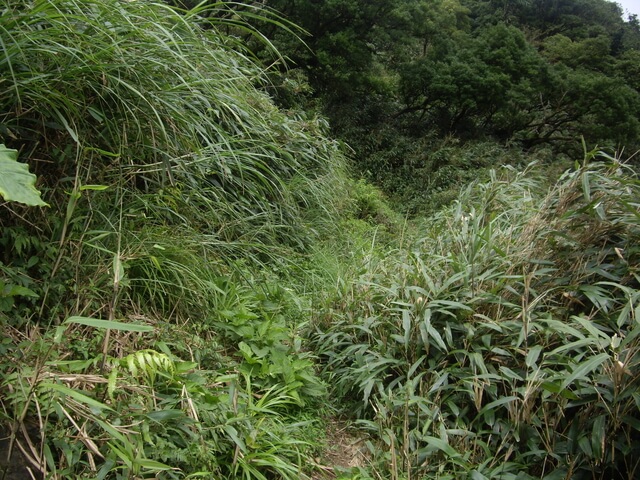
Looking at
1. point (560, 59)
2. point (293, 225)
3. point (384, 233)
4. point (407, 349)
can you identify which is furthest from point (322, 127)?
point (560, 59)

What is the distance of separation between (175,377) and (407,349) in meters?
1.00

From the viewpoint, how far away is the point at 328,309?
243cm

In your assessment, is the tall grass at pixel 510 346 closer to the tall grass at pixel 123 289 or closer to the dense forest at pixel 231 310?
the dense forest at pixel 231 310

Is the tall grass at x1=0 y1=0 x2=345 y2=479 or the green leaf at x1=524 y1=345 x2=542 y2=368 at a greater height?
the green leaf at x1=524 y1=345 x2=542 y2=368

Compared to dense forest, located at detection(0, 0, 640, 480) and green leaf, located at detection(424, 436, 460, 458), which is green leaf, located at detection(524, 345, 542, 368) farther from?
green leaf, located at detection(424, 436, 460, 458)

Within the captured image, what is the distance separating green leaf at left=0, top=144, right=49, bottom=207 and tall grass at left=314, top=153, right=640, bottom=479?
1.36 metres

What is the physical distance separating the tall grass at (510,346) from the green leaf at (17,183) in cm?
136

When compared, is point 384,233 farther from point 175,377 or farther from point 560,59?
point 560,59

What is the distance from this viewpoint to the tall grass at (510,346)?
5.22ft

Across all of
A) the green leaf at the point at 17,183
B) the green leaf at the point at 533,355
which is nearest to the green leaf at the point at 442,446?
the green leaf at the point at 533,355

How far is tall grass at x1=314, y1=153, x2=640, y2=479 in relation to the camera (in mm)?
1590

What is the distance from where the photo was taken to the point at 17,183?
96 centimetres

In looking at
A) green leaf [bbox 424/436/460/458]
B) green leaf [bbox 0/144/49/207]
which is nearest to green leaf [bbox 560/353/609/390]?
green leaf [bbox 424/436/460/458]

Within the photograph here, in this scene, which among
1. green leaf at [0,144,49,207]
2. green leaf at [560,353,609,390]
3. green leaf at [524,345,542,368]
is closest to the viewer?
Answer: green leaf at [0,144,49,207]
